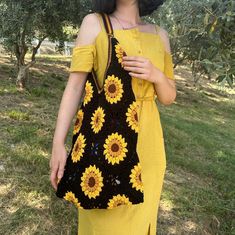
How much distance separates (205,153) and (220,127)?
5465mm

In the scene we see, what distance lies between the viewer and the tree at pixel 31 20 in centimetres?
992

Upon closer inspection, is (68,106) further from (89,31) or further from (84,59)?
(89,31)

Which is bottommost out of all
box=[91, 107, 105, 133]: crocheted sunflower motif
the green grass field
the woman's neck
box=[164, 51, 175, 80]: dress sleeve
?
the green grass field

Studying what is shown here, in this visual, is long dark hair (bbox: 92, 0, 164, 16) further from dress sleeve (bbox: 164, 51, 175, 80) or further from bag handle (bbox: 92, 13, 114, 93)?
dress sleeve (bbox: 164, 51, 175, 80)

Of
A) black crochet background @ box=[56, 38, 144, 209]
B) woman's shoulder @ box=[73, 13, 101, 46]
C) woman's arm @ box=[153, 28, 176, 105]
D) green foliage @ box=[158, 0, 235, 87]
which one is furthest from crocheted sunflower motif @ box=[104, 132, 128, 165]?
green foliage @ box=[158, 0, 235, 87]

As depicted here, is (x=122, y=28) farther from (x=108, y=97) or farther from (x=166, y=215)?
(x=166, y=215)

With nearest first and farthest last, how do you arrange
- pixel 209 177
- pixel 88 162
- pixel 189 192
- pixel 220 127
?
pixel 88 162
pixel 189 192
pixel 209 177
pixel 220 127

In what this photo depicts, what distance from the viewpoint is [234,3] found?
3240 mm

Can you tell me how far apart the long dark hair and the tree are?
7527 millimetres

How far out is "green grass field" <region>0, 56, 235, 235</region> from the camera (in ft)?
15.6

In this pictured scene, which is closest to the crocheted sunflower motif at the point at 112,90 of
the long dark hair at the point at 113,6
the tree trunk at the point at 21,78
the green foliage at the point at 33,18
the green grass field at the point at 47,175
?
the long dark hair at the point at 113,6

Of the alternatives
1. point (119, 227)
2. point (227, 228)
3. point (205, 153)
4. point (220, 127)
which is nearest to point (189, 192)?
point (227, 228)

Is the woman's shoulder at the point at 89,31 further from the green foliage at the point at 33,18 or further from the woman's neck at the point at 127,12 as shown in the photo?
the green foliage at the point at 33,18

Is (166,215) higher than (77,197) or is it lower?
lower
